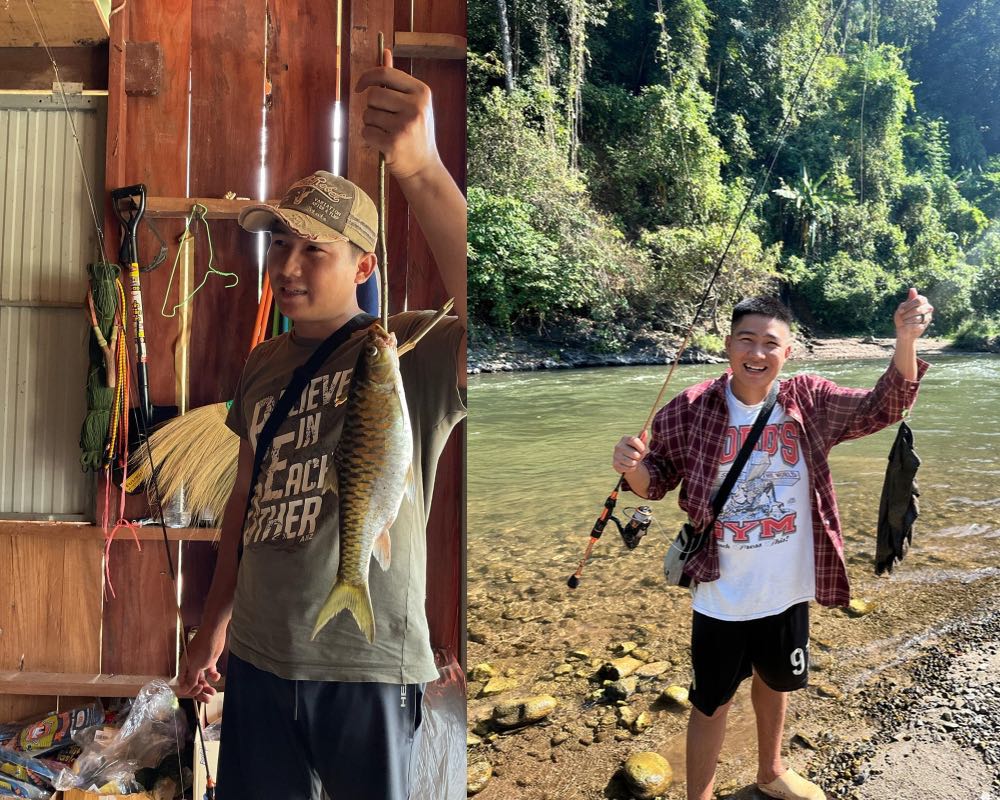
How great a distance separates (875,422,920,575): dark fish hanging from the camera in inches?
53.6

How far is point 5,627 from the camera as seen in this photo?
1266 millimetres

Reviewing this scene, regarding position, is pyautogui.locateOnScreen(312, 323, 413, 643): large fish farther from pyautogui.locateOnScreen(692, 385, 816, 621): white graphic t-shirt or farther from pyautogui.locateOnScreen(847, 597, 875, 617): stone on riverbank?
pyautogui.locateOnScreen(847, 597, 875, 617): stone on riverbank

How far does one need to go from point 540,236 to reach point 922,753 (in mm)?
1486

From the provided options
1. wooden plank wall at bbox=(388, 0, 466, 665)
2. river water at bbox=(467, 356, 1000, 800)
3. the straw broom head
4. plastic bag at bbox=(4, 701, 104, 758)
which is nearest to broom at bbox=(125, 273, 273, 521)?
the straw broom head

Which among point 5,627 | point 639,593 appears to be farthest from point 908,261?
point 5,627

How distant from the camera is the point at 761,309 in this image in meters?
1.25

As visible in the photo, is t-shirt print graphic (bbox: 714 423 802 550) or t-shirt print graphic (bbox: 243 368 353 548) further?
t-shirt print graphic (bbox: 714 423 802 550)

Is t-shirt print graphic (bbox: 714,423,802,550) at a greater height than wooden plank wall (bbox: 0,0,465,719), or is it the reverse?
wooden plank wall (bbox: 0,0,465,719)

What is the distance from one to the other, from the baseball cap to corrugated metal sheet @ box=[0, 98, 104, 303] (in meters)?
0.35

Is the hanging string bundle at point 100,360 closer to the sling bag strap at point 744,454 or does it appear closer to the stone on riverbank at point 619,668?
the sling bag strap at point 744,454

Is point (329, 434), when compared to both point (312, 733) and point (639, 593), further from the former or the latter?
point (639, 593)

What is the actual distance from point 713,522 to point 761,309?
0.40 metres

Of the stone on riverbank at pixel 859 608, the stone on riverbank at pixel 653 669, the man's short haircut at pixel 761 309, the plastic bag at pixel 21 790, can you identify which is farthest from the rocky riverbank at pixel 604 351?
the plastic bag at pixel 21 790

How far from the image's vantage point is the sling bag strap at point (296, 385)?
38.0 inches
